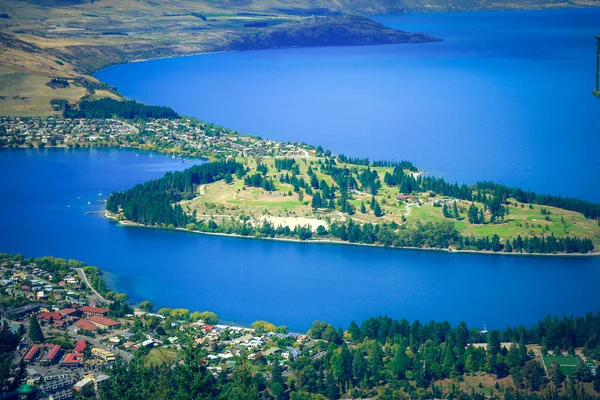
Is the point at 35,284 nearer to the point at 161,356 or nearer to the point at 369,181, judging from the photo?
the point at 161,356

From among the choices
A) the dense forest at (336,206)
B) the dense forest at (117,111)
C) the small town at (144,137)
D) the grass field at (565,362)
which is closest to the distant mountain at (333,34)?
the dense forest at (117,111)

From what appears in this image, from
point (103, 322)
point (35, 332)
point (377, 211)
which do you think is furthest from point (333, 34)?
point (35, 332)

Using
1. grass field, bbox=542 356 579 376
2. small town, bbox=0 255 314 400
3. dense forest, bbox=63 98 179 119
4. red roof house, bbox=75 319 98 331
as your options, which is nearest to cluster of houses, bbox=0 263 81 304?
small town, bbox=0 255 314 400

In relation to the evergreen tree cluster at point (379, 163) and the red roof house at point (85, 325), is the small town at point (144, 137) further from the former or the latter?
the red roof house at point (85, 325)

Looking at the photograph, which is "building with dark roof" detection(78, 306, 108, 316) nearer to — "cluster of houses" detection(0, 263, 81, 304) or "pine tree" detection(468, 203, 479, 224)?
"cluster of houses" detection(0, 263, 81, 304)

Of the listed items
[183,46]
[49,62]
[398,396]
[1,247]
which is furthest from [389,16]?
[398,396]

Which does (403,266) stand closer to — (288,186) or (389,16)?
(288,186)
